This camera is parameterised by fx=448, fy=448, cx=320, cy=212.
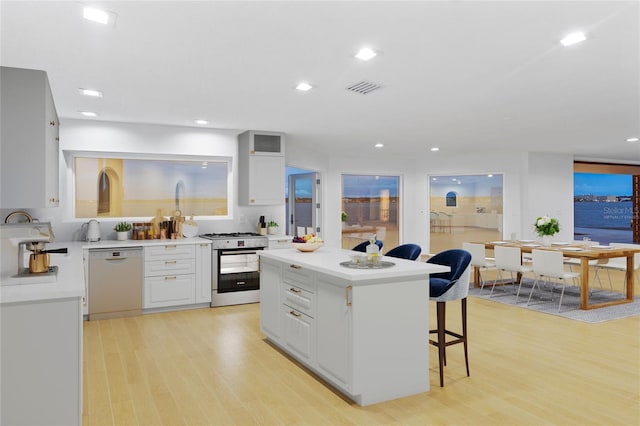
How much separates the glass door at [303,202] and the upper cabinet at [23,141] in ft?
21.3

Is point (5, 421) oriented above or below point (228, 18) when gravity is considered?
below

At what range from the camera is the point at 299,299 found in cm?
371

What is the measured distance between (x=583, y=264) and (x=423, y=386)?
3734mm

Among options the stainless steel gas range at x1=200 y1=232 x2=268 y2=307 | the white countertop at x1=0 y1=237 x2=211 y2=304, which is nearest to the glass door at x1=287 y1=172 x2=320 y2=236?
the stainless steel gas range at x1=200 y1=232 x2=268 y2=307

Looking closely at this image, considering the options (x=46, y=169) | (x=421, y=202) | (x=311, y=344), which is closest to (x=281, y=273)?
(x=311, y=344)

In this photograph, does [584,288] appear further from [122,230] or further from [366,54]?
[122,230]

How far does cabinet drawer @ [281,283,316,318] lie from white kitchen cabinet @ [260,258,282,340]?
6.0 inches

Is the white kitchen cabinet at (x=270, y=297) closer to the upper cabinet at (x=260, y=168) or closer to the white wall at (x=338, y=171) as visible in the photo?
the upper cabinet at (x=260, y=168)

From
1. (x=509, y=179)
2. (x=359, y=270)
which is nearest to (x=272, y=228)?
(x=359, y=270)

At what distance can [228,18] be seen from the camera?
269 cm

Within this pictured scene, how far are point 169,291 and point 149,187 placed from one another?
1.59m

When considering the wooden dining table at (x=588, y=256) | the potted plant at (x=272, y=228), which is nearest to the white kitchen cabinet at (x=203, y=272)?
the potted plant at (x=272, y=228)

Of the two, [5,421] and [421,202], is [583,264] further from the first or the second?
[5,421]

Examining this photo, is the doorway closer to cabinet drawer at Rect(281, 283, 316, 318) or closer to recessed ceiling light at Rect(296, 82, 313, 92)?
recessed ceiling light at Rect(296, 82, 313, 92)
